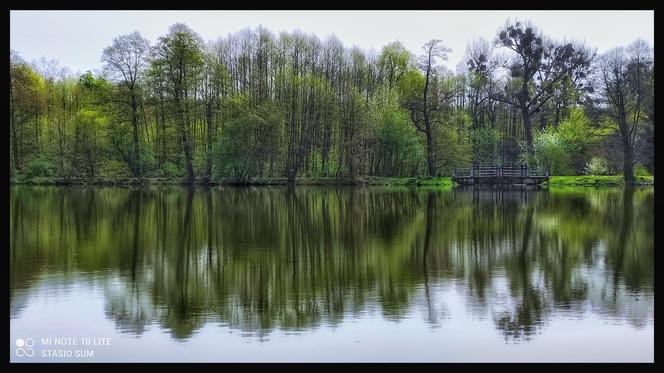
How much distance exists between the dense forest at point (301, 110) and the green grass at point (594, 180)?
48.4 inches


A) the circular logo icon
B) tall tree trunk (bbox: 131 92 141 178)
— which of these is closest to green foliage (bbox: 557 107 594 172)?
tall tree trunk (bbox: 131 92 141 178)

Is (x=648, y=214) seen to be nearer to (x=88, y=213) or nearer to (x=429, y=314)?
(x=429, y=314)

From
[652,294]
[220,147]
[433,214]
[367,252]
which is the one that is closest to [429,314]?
[652,294]

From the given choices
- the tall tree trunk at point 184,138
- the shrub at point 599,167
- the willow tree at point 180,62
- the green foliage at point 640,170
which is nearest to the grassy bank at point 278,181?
the tall tree trunk at point 184,138

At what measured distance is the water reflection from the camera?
12.0 m

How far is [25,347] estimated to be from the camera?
10.2 meters

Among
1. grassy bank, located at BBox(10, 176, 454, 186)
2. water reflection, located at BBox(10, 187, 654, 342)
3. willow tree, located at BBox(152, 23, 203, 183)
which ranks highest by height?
willow tree, located at BBox(152, 23, 203, 183)

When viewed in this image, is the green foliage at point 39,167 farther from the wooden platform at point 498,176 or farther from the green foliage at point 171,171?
the wooden platform at point 498,176

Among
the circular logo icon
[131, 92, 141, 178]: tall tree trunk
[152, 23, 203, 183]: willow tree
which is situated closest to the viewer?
the circular logo icon

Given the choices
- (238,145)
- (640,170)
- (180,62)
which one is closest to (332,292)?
(238,145)

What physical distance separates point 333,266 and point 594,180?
5363 centimetres

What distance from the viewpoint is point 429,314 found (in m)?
11.8

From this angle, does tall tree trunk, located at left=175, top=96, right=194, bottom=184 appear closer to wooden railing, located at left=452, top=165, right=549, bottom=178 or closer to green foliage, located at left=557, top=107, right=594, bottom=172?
wooden railing, located at left=452, top=165, right=549, bottom=178

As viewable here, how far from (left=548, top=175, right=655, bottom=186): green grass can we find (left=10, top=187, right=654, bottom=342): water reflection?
114 feet
